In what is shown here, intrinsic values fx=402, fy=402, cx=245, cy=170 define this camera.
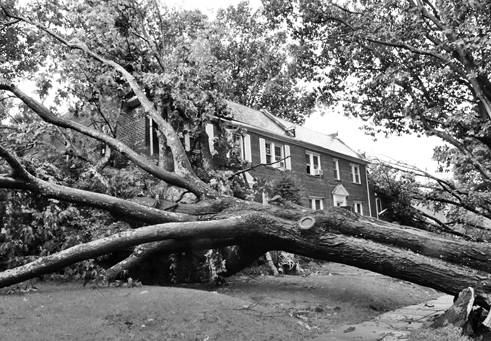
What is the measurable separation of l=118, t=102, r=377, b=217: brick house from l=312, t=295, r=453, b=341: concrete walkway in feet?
29.5

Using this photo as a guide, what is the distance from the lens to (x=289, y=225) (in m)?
7.19

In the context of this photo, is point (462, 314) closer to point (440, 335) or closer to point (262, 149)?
point (440, 335)

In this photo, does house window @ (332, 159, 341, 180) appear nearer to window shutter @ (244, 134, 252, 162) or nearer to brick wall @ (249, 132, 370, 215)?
brick wall @ (249, 132, 370, 215)

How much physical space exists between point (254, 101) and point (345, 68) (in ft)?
68.7

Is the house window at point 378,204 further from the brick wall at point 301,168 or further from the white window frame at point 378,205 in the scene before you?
the brick wall at point 301,168

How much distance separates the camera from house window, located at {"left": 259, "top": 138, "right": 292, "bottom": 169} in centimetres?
2061

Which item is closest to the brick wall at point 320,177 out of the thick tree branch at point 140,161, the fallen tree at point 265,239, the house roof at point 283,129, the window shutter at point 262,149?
the window shutter at point 262,149

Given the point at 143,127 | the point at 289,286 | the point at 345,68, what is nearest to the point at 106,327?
the point at 289,286

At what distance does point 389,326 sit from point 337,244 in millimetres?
1449

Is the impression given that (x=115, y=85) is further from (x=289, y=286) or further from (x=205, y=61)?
(x=289, y=286)

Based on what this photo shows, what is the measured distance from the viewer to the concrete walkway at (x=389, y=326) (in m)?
5.42

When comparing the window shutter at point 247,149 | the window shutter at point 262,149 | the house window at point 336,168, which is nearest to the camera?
the window shutter at point 247,149

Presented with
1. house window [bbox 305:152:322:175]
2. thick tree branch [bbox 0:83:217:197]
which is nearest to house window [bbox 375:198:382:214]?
house window [bbox 305:152:322:175]

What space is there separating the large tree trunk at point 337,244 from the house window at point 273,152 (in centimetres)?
1241
